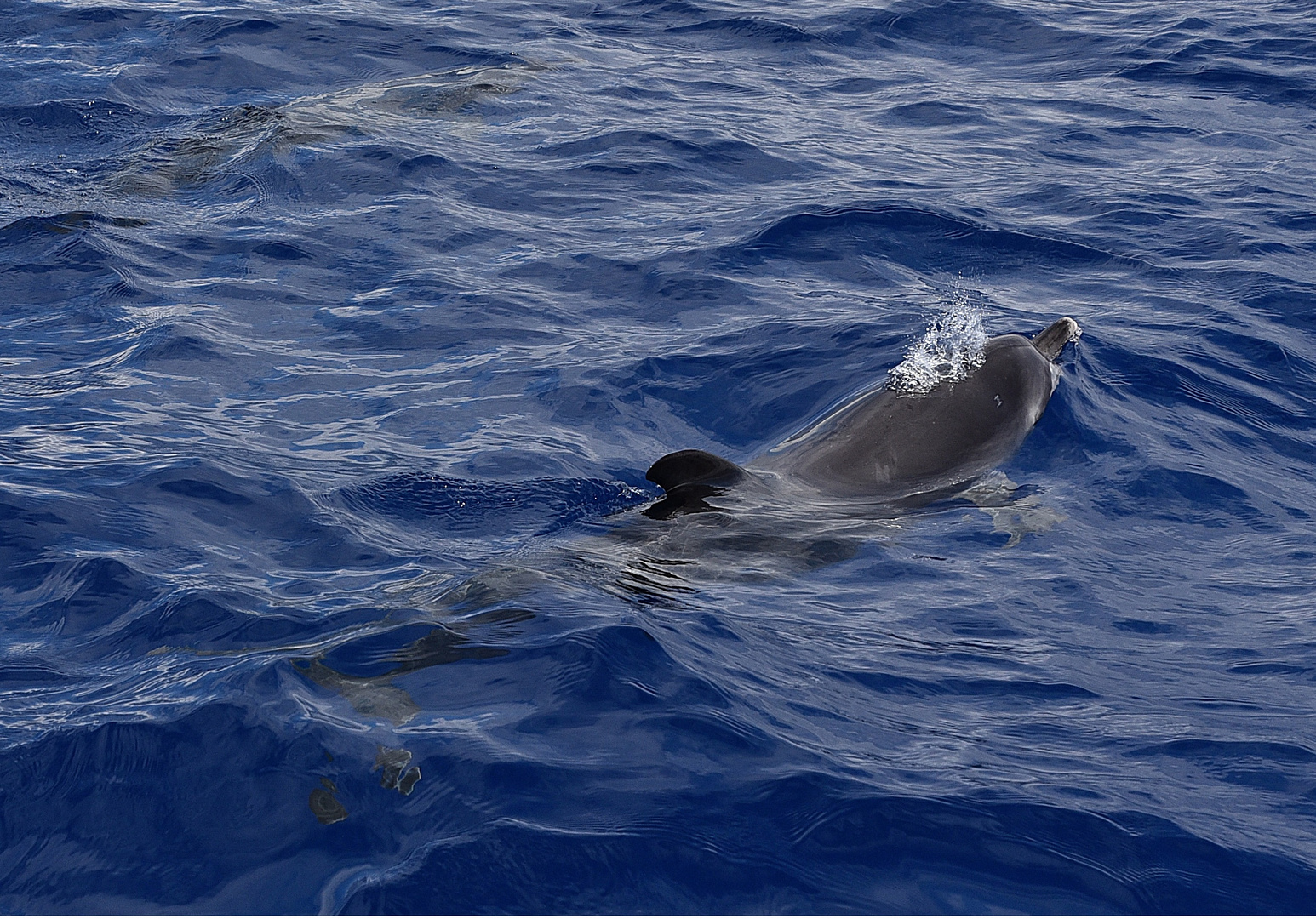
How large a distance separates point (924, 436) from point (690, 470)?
6.61ft

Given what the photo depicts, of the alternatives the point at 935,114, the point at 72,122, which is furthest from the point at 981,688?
the point at 72,122

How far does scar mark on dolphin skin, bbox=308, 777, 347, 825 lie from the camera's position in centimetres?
555

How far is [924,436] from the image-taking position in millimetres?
9305

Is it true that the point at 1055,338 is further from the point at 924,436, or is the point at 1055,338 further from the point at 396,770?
the point at 396,770

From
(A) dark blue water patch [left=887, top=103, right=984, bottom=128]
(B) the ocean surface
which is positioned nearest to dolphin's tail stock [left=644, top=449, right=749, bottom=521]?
(B) the ocean surface

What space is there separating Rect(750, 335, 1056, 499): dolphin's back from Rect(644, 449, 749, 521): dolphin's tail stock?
74cm

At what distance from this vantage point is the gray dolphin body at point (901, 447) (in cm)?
828

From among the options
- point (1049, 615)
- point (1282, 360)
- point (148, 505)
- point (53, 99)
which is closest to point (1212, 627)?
point (1049, 615)

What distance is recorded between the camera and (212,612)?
7094 millimetres

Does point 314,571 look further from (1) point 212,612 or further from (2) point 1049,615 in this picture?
(2) point 1049,615

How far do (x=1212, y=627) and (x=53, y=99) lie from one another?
13.9 m

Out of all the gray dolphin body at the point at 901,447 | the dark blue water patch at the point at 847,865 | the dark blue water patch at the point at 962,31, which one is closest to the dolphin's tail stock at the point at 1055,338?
the gray dolphin body at the point at 901,447

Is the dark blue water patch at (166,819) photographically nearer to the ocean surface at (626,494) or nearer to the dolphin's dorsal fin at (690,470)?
the ocean surface at (626,494)

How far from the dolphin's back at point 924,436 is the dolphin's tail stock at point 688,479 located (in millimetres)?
738
